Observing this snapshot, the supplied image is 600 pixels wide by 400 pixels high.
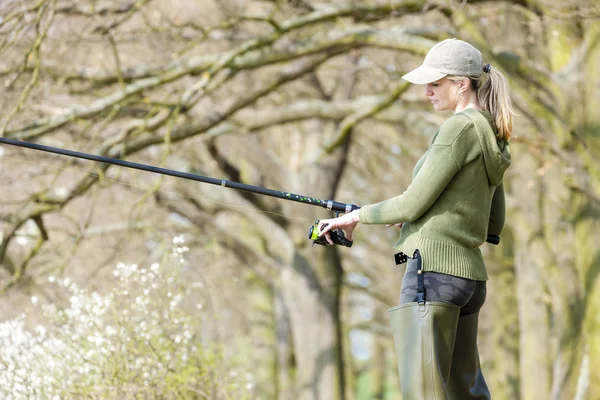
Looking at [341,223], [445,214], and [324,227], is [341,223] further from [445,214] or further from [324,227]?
[445,214]

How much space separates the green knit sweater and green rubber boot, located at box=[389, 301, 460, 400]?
14 centimetres

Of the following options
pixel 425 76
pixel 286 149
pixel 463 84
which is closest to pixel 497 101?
pixel 463 84

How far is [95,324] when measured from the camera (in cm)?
488

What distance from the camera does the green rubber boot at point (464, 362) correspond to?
3283mm

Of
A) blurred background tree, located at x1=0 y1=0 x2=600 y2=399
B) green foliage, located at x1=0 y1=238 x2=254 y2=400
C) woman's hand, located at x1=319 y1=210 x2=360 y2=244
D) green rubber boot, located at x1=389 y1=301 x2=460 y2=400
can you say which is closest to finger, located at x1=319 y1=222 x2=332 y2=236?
woman's hand, located at x1=319 y1=210 x2=360 y2=244

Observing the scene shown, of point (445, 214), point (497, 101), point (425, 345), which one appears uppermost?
point (497, 101)

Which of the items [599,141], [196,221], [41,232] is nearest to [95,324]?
[41,232]

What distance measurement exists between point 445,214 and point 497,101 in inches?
17.3

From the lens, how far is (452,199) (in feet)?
10.2

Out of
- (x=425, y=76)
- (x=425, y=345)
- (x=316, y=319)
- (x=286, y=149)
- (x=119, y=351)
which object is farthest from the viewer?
(x=286, y=149)

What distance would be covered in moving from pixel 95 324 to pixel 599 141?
180 inches

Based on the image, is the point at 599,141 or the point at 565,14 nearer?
the point at 565,14

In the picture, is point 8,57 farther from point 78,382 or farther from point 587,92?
point 587,92

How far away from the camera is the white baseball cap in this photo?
10.3 feet
